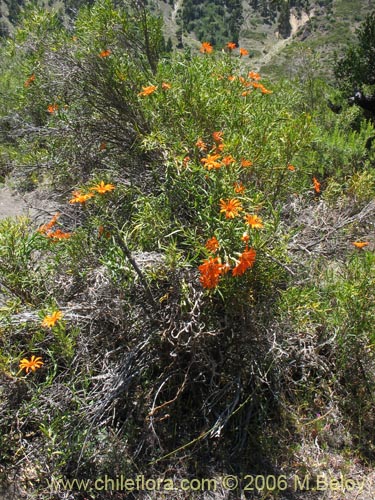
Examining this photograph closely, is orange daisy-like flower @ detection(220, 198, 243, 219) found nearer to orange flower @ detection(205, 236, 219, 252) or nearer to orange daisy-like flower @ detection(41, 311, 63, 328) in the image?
orange flower @ detection(205, 236, 219, 252)

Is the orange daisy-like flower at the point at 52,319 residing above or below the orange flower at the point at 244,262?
below

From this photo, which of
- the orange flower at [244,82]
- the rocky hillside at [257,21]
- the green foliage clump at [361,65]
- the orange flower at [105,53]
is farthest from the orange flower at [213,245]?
the rocky hillside at [257,21]

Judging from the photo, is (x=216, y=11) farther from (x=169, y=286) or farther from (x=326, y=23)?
(x=169, y=286)

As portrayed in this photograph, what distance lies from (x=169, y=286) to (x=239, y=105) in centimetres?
150

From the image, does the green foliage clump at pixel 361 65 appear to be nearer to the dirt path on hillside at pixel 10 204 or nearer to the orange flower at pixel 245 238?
the dirt path on hillside at pixel 10 204

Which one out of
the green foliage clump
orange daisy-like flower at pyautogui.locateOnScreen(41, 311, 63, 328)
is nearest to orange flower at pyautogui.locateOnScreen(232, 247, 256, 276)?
orange daisy-like flower at pyautogui.locateOnScreen(41, 311, 63, 328)

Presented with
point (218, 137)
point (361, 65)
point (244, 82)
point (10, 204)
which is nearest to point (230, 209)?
point (218, 137)

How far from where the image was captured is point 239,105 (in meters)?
2.93

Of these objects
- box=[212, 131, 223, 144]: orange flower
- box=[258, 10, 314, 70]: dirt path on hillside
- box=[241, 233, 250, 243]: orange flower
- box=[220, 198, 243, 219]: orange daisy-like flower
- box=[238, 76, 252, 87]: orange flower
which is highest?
box=[258, 10, 314, 70]: dirt path on hillside

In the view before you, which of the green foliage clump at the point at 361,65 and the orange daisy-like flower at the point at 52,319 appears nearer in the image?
the orange daisy-like flower at the point at 52,319

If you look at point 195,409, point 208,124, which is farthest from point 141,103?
point 195,409

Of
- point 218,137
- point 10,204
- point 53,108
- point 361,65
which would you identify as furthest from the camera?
point 361,65

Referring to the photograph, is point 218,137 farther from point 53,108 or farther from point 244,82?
point 53,108

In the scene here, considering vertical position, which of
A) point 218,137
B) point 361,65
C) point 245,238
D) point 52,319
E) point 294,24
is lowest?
point 52,319
